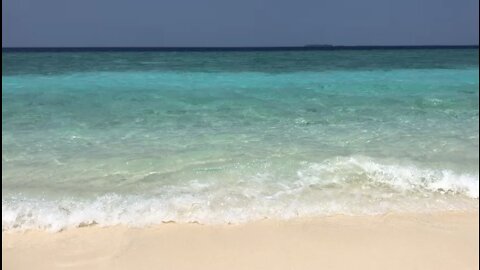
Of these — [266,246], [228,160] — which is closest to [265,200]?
[266,246]

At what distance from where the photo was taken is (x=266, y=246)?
3.11 m

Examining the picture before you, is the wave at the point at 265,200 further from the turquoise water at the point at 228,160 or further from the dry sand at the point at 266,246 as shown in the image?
the dry sand at the point at 266,246

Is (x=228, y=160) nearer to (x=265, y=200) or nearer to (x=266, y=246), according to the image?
(x=265, y=200)

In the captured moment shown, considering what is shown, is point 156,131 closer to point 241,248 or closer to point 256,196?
point 256,196

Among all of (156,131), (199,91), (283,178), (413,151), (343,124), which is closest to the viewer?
(283,178)

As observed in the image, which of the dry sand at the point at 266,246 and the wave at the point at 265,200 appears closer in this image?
the dry sand at the point at 266,246

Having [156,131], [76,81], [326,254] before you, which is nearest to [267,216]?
[326,254]

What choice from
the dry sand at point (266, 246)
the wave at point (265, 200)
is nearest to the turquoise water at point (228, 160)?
the wave at point (265, 200)

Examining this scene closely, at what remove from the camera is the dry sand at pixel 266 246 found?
2896 millimetres

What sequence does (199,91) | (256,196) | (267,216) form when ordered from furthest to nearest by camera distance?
(199,91) < (256,196) < (267,216)

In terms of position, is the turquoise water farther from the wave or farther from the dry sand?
the dry sand

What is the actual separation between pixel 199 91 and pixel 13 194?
8521mm

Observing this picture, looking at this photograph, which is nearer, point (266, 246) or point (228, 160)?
point (266, 246)

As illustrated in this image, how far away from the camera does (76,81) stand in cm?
1494
